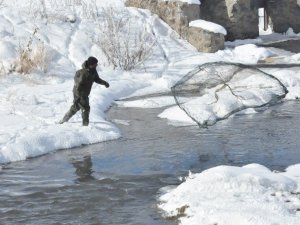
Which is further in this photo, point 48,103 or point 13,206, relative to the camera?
point 48,103

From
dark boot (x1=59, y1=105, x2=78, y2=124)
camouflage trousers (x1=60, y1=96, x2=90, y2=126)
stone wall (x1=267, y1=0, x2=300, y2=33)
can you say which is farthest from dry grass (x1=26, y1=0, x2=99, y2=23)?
camouflage trousers (x1=60, y1=96, x2=90, y2=126)

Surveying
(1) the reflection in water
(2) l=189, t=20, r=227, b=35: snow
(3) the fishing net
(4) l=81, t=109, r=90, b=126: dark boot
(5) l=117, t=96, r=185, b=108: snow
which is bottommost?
(1) the reflection in water

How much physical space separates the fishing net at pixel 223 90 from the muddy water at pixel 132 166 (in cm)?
46

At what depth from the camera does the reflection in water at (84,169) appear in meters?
8.66

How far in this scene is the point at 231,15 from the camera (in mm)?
28859

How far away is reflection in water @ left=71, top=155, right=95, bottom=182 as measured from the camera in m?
8.66

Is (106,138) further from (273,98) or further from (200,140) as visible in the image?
(273,98)

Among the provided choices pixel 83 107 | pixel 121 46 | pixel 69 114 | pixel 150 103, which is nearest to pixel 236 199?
pixel 83 107

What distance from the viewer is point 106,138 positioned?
11.1 metres

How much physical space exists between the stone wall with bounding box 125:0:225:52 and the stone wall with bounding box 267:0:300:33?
7.45 m

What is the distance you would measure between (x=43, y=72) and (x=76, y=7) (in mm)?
8317

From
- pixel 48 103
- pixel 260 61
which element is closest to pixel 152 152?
pixel 48 103

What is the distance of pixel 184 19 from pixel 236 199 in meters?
20.0

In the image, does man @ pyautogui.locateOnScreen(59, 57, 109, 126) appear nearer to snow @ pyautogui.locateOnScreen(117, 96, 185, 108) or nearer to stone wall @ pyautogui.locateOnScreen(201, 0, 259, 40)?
snow @ pyautogui.locateOnScreen(117, 96, 185, 108)
